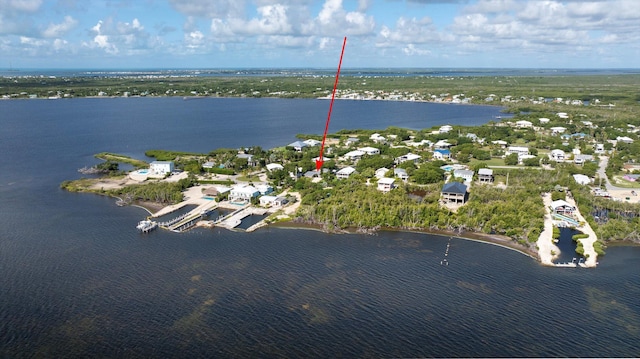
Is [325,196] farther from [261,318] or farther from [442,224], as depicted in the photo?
[261,318]

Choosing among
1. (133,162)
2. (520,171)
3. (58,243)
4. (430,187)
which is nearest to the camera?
(58,243)

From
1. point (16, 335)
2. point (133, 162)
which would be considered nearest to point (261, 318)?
point (16, 335)

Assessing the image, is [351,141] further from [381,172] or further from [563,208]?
[563,208]

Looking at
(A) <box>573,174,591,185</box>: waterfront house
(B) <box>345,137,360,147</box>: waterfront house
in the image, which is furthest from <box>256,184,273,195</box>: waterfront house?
(A) <box>573,174,591,185</box>: waterfront house

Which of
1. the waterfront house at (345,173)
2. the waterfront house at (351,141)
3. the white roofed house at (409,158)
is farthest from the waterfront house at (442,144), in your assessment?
the waterfront house at (345,173)

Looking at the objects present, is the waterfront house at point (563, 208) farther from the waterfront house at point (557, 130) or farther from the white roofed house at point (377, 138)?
the waterfront house at point (557, 130)

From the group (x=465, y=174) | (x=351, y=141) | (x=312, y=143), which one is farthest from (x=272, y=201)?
(x=351, y=141)

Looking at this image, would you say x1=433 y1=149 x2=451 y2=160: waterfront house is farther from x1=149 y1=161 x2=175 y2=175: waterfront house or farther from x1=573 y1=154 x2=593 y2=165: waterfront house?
x1=149 y1=161 x2=175 y2=175: waterfront house
